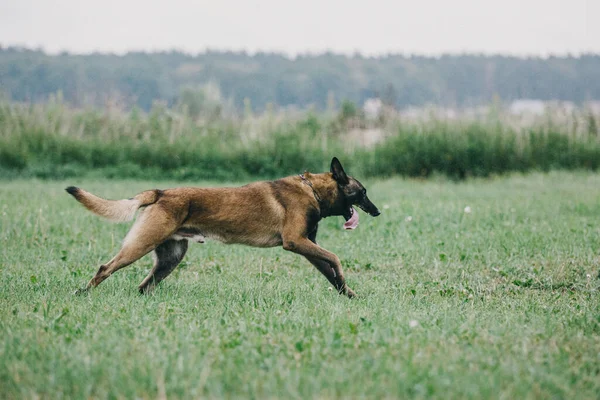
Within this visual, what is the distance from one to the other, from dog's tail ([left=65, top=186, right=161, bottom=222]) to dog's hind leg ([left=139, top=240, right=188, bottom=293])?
21.3 inches

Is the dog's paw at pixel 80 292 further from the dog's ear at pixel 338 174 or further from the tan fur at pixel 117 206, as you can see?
the dog's ear at pixel 338 174

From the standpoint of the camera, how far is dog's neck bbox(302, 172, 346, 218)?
20.8 ft

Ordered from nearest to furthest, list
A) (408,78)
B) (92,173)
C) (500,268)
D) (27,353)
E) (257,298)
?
(27,353)
(257,298)
(500,268)
(92,173)
(408,78)

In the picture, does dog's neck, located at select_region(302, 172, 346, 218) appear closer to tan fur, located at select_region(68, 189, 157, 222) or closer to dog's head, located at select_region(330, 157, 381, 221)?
dog's head, located at select_region(330, 157, 381, 221)

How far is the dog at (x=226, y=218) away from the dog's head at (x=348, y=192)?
11mm

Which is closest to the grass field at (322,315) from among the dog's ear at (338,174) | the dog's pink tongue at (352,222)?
the dog's pink tongue at (352,222)

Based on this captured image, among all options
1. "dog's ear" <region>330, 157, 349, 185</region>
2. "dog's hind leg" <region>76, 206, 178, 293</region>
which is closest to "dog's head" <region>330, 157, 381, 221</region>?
"dog's ear" <region>330, 157, 349, 185</region>

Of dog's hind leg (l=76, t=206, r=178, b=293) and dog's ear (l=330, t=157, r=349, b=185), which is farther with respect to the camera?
dog's ear (l=330, t=157, r=349, b=185)

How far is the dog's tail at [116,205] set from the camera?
18.0ft

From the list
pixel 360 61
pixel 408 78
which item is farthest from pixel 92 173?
pixel 360 61

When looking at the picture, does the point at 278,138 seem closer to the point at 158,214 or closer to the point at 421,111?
the point at 421,111

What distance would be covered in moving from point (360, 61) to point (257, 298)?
82.5 m

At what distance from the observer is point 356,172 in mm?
16906

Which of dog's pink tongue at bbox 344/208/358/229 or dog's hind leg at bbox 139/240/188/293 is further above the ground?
dog's pink tongue at bbox 344/208/358/229
